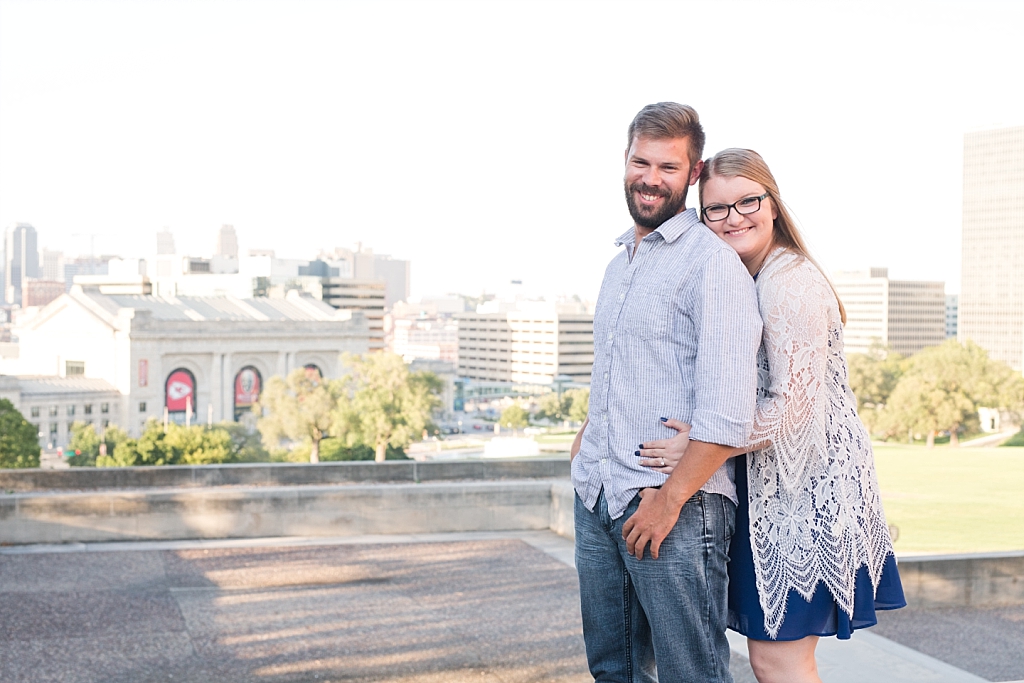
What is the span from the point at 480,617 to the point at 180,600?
2.00 meters

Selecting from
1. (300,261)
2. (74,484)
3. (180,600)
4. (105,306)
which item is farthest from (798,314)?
(300,261)

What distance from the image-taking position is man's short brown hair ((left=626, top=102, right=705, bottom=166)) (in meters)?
2.59

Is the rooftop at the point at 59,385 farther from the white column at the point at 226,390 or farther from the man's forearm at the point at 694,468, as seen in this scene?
the man's forearm at the point at 694,468

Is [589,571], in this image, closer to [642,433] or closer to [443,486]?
[642,433]

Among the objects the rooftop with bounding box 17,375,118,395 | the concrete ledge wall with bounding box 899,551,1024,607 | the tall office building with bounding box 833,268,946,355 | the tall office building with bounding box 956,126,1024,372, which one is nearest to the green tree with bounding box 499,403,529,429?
the rooftop with bounding box 17,375,118,395

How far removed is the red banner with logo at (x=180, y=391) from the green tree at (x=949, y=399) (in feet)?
243

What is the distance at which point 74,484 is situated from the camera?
11602 mm

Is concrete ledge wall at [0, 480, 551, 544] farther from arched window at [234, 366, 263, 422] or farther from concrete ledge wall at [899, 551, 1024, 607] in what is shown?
arched window at [234, 366, 263, 422]

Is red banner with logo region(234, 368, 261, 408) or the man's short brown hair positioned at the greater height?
the man's short brown hair

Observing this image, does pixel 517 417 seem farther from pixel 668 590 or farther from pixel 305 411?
pixel 668 590

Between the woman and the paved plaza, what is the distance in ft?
8.57

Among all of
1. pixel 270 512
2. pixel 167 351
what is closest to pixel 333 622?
pixel 270 512

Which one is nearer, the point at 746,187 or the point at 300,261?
the point at 746,187

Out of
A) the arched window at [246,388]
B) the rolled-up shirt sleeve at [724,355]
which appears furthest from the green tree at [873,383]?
the arched window at [246,388]
